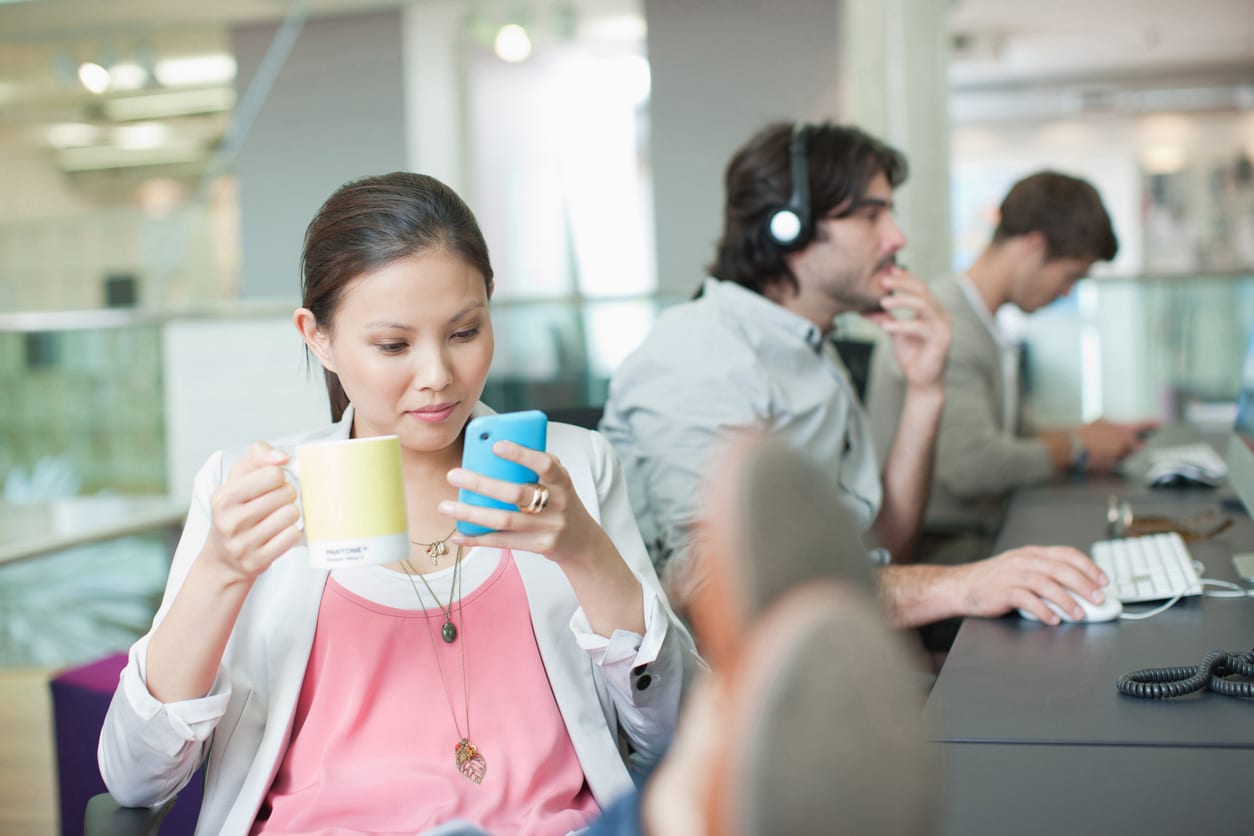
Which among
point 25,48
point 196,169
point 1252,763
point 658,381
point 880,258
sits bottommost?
point 1252,763

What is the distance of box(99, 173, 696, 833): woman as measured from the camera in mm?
1193

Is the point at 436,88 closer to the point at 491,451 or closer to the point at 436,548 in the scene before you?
the point at 436,548

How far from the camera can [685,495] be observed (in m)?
1.90

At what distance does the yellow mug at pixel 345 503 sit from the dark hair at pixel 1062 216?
7.98ft

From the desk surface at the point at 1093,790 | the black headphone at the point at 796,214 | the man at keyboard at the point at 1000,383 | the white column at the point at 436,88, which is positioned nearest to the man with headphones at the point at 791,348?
the black headphone at the point at 796,214

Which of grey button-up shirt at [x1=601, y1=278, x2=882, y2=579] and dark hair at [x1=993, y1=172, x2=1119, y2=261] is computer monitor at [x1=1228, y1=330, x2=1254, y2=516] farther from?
dark hair at [x1=993, y1=172, x2=1119, y2=261]

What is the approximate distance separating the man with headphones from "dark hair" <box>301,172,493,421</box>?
652 mm

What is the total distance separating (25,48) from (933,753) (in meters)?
4.31

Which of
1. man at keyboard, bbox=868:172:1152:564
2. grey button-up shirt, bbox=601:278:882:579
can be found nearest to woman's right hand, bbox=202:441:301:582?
grey button-up shirt, bbox=601:278:882:579

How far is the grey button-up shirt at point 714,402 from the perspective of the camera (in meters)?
1.92

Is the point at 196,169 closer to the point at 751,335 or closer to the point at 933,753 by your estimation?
the point at 751,335

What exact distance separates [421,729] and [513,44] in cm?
295

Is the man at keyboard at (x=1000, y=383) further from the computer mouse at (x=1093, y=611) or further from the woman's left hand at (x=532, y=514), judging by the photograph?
the woman's left hand at (x=532, y=514)

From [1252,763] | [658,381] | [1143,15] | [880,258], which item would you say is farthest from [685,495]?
[1143,15]
